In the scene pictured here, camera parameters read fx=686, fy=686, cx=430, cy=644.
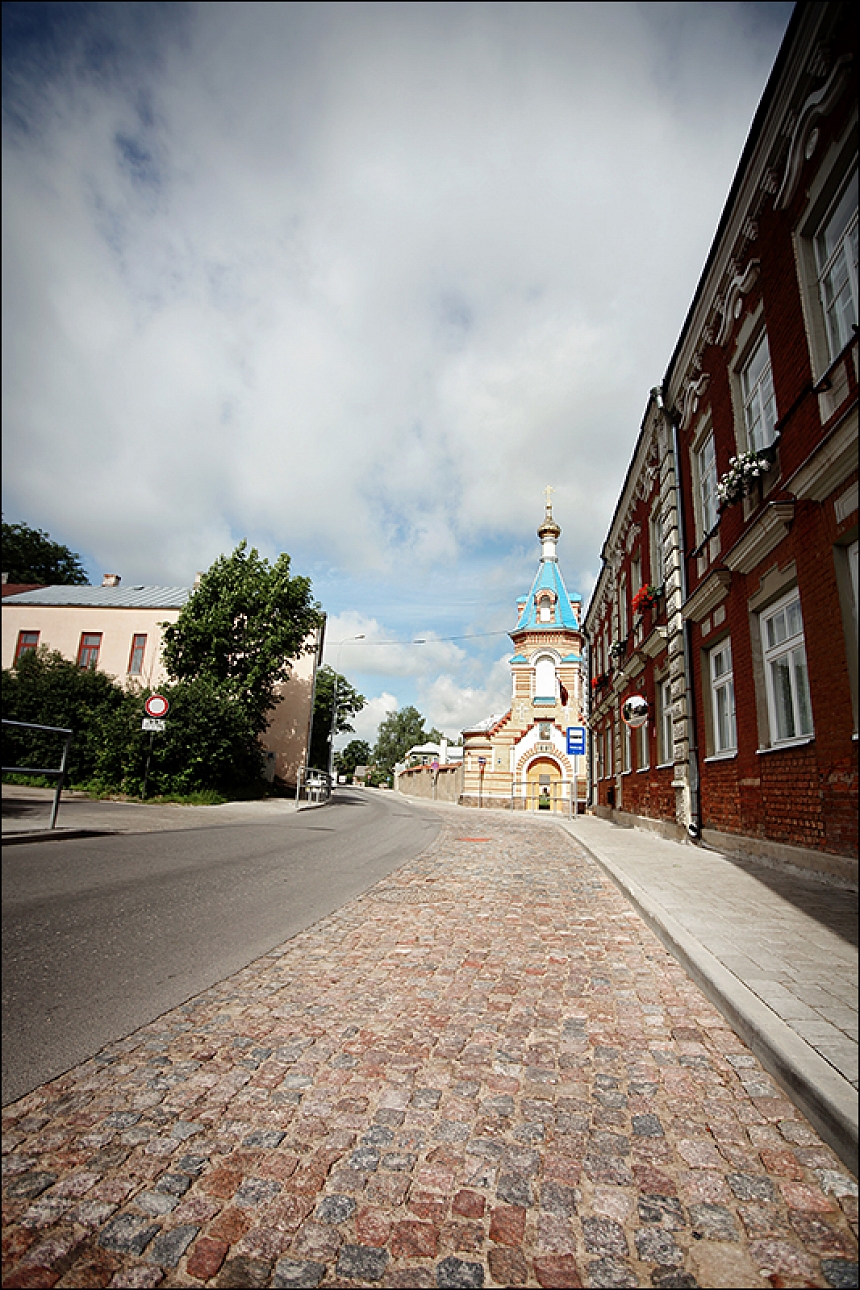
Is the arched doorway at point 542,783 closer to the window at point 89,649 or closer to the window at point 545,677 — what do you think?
the window at point 545,677

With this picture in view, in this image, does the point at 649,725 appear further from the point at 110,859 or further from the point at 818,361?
Answer: the point at 110,859

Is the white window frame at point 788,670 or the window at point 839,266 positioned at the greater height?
the window at point 839,266

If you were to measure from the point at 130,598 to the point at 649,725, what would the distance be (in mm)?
13385

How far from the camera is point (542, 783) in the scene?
35.4 metres

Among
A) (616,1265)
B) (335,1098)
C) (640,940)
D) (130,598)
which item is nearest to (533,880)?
(640,940)

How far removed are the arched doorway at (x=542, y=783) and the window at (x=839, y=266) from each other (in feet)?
113

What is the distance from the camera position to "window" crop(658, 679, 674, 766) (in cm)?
1213

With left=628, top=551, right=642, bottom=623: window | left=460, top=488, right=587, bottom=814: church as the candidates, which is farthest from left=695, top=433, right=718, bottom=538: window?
left=460, top=488, right=587, bottom=814: church

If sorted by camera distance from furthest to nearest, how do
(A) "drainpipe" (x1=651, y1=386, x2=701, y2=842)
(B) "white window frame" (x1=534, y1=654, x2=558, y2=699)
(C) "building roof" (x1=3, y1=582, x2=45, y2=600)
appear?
1. (B) "white window frame" (x1=534, y1=654, x2=558, y2=699)
2. (A) "drainpipe" (x1=651, y1=386, x2=701, y2=842)
3. (C) "building roof" (x1=3, y1=582, x2=45, y2=600)

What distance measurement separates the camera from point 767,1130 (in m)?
2.33

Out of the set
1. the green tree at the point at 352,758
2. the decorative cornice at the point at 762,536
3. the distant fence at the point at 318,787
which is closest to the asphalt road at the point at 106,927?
the decorative cornice at the point at 762,536

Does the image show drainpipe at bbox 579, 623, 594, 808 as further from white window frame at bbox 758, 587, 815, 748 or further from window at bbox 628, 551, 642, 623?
white window frame at bbox 758, 587, 815, 748

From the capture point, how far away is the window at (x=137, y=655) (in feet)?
5.88

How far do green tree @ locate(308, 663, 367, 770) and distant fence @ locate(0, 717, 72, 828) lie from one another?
7.40ft
